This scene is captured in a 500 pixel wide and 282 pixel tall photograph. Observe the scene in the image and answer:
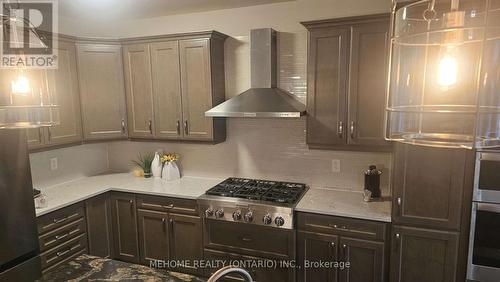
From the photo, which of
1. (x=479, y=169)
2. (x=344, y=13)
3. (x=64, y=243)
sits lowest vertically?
(x=64, y=243)

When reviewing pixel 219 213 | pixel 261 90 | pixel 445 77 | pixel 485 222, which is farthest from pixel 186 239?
pixel 445 77

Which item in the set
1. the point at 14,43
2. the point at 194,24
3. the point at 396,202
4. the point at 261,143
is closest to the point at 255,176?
the point at 261,143

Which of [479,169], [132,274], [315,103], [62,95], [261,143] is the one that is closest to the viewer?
[132,274]

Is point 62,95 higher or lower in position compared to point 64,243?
higher

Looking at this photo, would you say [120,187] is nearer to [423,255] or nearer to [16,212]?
[16,212]

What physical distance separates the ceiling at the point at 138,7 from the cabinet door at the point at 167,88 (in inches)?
13.8

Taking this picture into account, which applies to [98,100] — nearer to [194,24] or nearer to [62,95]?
[62,95]

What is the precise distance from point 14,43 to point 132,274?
1091 millimetres

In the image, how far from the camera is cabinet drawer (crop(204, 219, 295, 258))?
8.90 ft

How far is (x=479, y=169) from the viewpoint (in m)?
2.12

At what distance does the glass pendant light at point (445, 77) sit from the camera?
722 mm

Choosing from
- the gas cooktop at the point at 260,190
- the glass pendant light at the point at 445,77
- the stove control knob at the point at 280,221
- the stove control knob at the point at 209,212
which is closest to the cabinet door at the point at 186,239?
the stove control knob at the point at 209,212

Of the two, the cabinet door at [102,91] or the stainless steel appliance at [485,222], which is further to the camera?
the cabinet door at [102,91]

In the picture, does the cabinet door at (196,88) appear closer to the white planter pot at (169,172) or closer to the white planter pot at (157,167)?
the white planter pot at (169,172)
